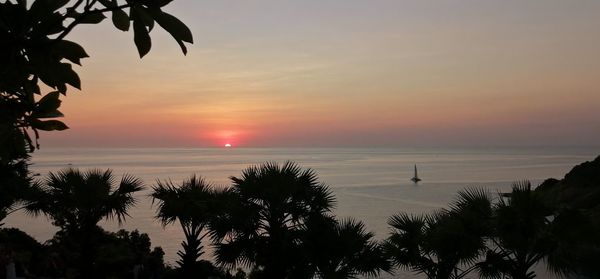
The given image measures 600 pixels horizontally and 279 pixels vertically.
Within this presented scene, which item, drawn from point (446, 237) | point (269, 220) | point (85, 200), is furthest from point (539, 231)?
point (85, 200)

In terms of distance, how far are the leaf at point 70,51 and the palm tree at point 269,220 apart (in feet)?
34.9

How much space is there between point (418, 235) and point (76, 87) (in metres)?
12.0

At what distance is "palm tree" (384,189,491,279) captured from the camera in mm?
11734

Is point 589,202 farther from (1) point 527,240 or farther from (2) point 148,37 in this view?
(2) point 148,37

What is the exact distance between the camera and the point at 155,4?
6.08ft

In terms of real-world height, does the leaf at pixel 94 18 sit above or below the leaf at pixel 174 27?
above

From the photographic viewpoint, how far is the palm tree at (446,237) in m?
11.7

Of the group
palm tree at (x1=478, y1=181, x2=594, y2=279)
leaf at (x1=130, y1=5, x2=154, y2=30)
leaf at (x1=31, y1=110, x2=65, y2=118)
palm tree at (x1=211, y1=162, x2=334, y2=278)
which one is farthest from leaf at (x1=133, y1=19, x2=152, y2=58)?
palm tree at (x1=211, y1=162, x2=334, y2=278)

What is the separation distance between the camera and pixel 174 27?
1906 mm

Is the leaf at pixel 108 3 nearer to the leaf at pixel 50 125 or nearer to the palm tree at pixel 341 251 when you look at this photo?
the leaf at pixel 50 125

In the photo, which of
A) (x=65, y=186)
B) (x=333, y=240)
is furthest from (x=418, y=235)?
(x=65, y=186)

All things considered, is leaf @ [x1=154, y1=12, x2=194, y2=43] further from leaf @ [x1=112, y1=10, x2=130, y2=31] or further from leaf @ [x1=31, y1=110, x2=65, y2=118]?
leaf @ [x1=31, y1=110, x2=65, y2=118]

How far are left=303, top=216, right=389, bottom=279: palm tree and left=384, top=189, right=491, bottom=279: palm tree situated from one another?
2.82ft

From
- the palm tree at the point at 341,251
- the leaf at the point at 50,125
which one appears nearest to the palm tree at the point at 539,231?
the palm tree at the point at 341,251
